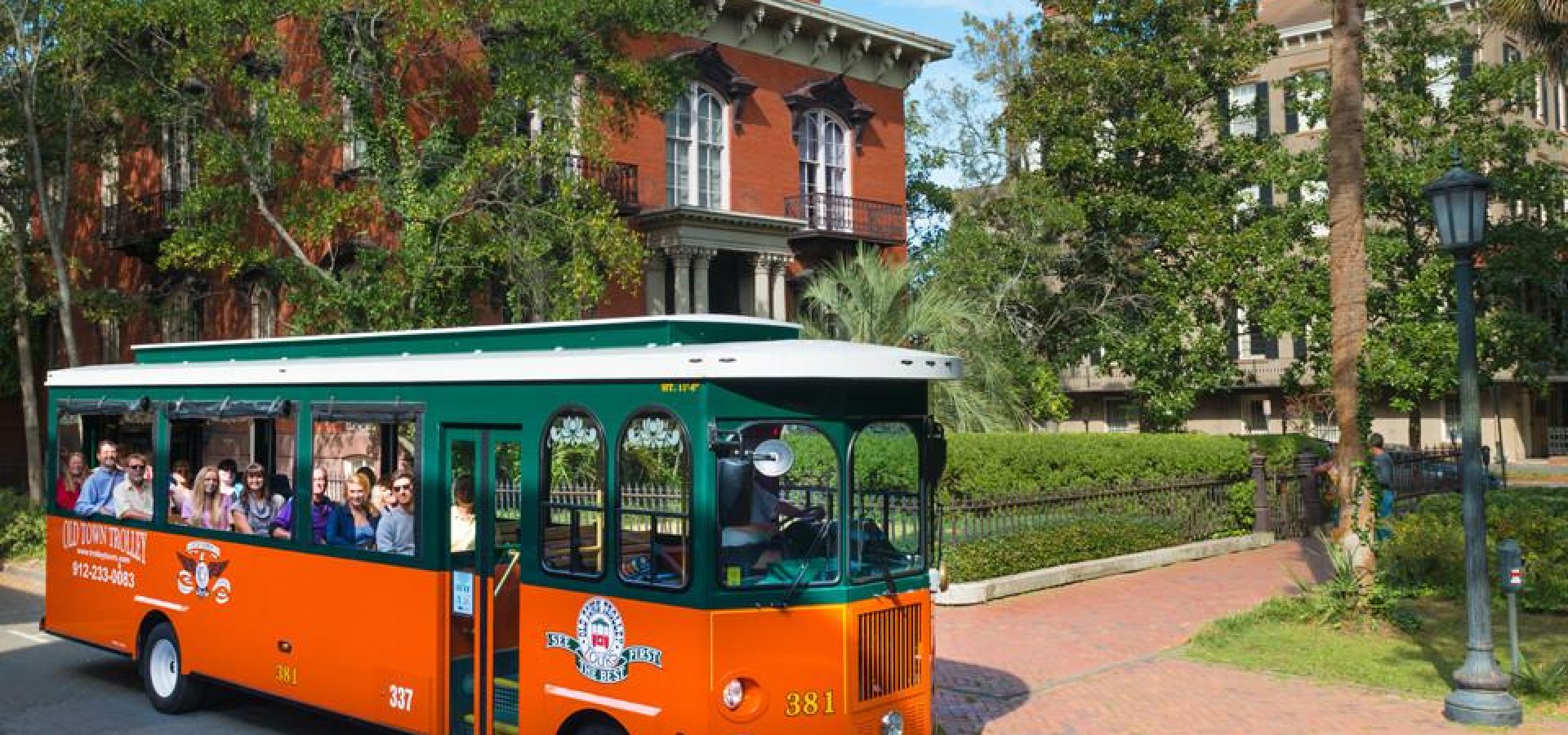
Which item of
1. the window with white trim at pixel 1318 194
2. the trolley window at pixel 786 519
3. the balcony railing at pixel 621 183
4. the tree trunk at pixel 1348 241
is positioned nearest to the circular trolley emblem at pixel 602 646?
the trolley window at pixel 786 519

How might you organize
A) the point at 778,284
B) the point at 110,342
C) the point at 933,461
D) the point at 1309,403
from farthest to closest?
the point at 1309,403
the point at 110,342
the point at 778,284
the point at 933,461

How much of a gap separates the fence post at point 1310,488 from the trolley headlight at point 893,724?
Answer: 54.2 feet

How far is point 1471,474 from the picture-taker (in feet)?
32.7

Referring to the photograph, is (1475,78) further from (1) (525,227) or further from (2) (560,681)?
(2) (560,681)

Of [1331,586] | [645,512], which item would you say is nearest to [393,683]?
[645,512]

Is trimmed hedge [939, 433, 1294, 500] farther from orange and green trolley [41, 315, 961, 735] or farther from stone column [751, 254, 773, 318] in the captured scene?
orange and green trolley [41, 315, 961, 735]

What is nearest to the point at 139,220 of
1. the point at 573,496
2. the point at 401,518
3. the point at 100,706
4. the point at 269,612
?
the point at 100,706

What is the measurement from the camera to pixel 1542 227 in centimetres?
2859

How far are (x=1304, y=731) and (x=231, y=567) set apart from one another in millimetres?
8056

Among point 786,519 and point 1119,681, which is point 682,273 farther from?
point 786,519

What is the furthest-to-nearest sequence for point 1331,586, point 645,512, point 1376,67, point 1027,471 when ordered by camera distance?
point 1376,67 → point 1027,471 → point 1331,586 → point 645,512

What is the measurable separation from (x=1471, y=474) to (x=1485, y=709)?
1.71 m

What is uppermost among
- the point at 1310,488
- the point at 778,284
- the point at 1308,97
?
the point at 1308,97

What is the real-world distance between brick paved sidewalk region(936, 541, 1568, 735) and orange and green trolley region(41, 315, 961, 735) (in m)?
2.83
